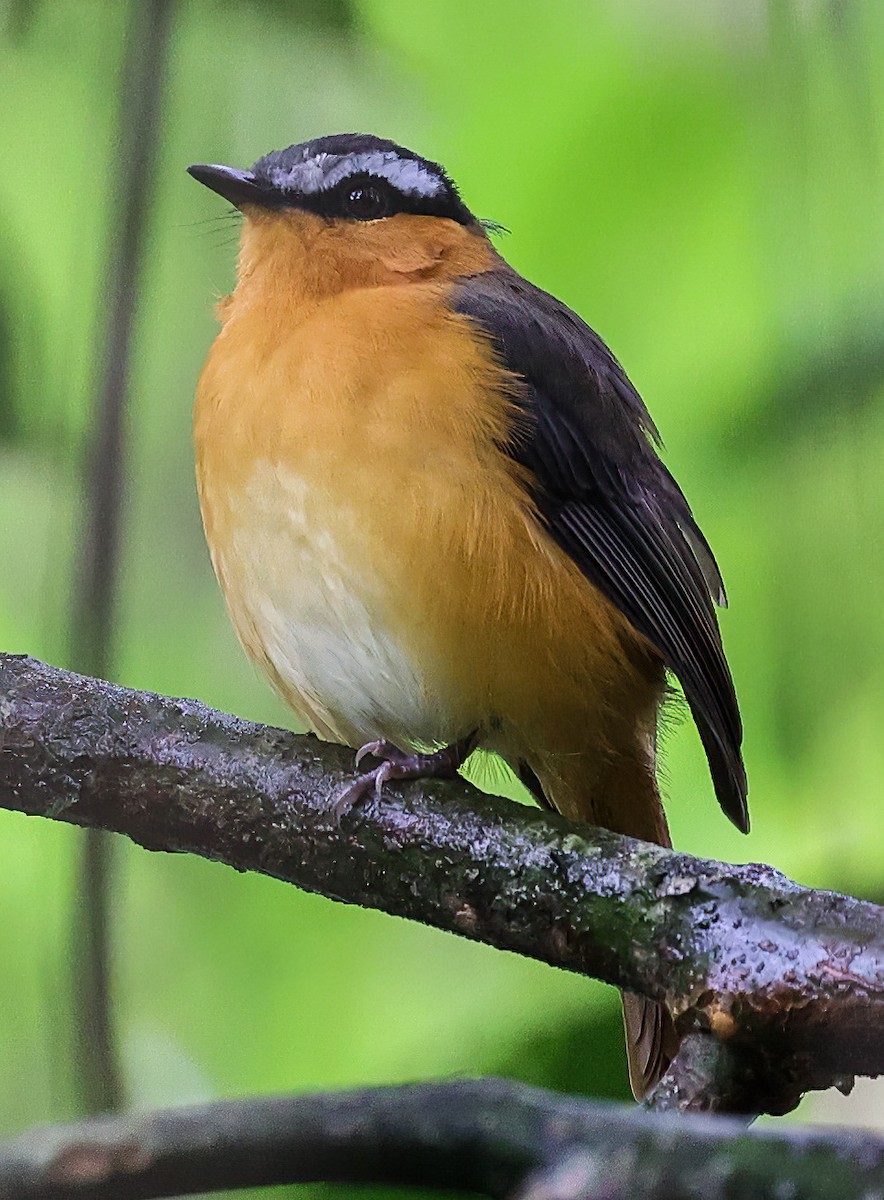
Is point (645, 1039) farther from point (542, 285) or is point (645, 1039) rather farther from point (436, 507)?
point (542, 285)

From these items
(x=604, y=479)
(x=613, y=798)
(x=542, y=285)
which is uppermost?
(x=542, y=285)

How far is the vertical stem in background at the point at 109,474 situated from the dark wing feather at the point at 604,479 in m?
0.25

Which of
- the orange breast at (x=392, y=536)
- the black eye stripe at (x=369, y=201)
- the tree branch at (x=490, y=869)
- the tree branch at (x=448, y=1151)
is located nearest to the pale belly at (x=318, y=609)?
the orange breast at (x=392, y=536)

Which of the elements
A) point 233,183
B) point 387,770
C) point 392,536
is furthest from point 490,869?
point 233,183

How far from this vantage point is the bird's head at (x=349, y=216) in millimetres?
940

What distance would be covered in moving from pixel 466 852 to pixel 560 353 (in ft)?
1.39

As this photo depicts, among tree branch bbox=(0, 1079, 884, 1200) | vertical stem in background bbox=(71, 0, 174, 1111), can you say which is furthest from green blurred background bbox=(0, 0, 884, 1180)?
tree branch bbox=(0, 1079, 884, 1200)

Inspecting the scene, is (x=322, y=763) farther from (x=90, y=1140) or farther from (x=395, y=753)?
(x=90, y=1140)

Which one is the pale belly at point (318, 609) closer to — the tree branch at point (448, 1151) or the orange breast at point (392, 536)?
the orange breast at point (392, 536)

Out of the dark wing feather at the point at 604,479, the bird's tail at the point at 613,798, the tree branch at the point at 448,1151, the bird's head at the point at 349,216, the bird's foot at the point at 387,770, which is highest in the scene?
the bird's head at the point at 349,216

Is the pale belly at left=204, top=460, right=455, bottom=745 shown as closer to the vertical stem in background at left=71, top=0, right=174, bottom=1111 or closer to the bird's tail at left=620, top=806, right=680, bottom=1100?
the vertical stem in background at left=71, top=0, right=174, bottom=1111

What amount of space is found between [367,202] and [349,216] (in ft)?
0.06

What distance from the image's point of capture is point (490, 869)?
698 mm

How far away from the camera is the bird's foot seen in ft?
→ 2.49
